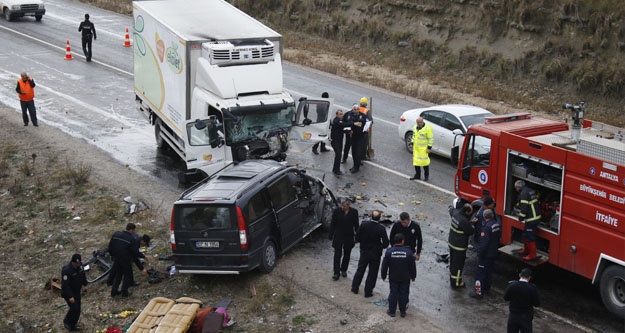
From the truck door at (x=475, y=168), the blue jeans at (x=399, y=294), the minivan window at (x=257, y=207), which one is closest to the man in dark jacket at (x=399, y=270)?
the blue jeans at (x=399, y=294)

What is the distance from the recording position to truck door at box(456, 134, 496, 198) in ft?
49.1

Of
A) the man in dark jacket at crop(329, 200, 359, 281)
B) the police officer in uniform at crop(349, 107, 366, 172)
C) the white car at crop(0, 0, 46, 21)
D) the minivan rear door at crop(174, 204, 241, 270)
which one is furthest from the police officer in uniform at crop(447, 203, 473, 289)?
the white car at crop(0, 0, 46, 21)

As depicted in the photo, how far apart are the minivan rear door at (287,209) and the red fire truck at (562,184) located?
3.08 metres

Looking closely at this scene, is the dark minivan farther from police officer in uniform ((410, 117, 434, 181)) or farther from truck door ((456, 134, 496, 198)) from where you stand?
A: police officer in uniform ((410, 117, 434, 181))

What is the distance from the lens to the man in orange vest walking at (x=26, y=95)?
75.9ft

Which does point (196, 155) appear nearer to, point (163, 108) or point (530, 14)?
point (163, 108)

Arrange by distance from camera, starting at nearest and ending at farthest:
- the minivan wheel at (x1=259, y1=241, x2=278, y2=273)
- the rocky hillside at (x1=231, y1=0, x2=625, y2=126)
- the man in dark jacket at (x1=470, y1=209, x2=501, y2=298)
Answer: the man in dark jacket at (x1=470, y1=209, x2=501, y2=298) < the minivan wheel at (x1=259, y1=241, x2=278, y2=273) < the rocky hillside at (x1=231, y1=0, x2=625, y2=126)

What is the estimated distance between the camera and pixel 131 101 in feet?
86.7

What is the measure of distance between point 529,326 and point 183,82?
32.6 ft

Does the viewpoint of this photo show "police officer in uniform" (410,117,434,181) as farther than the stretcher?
Yes

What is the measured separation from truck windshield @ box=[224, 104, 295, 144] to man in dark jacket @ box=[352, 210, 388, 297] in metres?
5.01

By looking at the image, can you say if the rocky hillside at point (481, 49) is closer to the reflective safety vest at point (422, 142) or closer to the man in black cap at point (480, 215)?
the reflective safety vest at point (422, 142)

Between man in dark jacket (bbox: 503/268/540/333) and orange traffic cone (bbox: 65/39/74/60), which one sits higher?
orange traffic cone (bbox: 65/39/74/60)

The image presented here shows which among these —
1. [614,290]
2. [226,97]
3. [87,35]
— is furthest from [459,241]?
[87,35]
